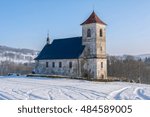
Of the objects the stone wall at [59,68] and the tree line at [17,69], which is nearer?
the stone wall at [59,68]

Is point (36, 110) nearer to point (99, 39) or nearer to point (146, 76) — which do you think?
point (99, 39)

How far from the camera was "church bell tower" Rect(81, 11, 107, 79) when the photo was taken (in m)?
39.1

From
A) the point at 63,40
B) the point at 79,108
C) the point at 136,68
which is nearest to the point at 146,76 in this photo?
the point at 136,68

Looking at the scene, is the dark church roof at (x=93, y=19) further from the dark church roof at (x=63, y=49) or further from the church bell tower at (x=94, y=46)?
the dark church roof at (x=63, y=49)

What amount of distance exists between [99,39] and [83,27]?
2930 millimetres

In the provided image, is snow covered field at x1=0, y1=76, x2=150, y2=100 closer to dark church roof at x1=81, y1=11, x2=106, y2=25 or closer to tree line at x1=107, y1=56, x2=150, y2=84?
dark church roof at x1=81, y1=11, x2=106, y2=25

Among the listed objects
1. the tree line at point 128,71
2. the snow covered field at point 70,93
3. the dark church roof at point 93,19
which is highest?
the dark church roof at point 93,19

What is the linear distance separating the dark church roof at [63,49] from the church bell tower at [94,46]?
1139 millimetres

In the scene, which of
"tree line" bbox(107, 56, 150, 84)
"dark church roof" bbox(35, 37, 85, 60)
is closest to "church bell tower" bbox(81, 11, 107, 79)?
"dark church roof" bbox(35, 37, 85, 60)

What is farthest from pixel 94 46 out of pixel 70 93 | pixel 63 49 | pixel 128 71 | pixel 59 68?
pixel 128 71

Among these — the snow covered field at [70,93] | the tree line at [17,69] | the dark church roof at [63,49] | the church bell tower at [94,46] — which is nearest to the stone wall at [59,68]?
the dark church roof at [63,49]

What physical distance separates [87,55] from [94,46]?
1601 mm

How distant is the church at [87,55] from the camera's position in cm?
3922

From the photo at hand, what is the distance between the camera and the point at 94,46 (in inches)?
1549
